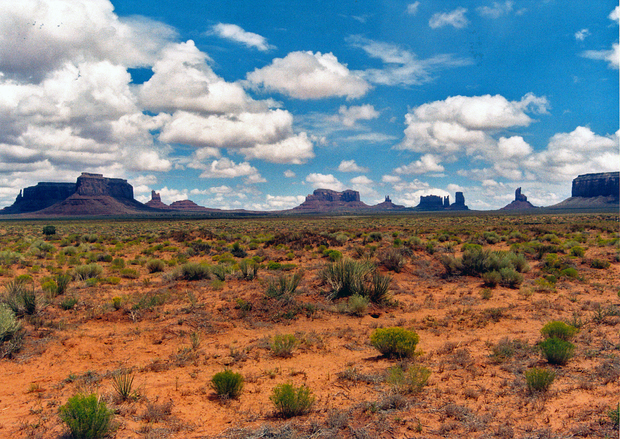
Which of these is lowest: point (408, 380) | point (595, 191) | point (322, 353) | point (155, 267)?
point (322, 353)

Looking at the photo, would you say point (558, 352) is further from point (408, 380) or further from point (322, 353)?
point (322, 353)

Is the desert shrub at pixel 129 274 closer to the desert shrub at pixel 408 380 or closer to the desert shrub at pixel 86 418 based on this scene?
the desert shrub at pixel 86 418

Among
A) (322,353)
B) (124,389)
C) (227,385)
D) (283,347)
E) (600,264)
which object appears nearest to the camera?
(124,389)

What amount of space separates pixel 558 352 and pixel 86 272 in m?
17.6

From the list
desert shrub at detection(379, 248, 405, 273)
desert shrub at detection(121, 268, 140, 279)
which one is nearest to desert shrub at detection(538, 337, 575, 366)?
desert shrub at detection(379, 248, 405, 273)

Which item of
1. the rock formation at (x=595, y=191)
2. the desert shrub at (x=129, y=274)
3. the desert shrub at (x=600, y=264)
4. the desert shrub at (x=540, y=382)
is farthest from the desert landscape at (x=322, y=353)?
the rock formation at (x=595, y=191)

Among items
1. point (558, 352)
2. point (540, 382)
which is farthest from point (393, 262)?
point (540, 382)

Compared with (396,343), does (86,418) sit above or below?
above

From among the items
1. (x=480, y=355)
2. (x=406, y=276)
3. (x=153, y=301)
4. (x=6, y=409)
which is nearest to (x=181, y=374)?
(x=6, y=409)

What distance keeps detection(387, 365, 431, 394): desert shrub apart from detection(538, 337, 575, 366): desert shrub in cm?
258

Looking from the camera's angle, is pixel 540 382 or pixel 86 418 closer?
pixel 86 418

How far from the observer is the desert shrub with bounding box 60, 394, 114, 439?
181 inches

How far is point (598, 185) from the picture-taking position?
619 feet

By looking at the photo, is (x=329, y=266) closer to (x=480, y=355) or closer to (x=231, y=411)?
(x=480, y=355)
